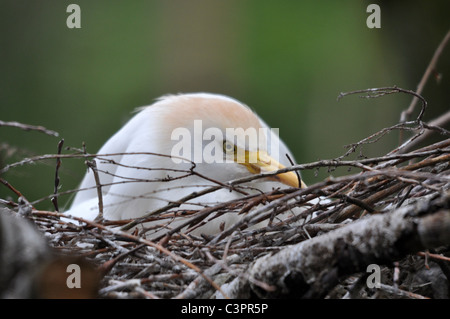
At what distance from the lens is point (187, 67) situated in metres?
5.90

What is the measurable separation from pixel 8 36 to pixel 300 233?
5.60 m

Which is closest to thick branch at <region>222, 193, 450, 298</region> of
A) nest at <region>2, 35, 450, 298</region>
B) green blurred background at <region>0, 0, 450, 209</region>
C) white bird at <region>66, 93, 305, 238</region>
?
nest at <region>2, 35, 450, 298</region>

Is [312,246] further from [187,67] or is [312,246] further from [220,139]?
[187,67]

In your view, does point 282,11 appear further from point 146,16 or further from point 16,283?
point 16,283

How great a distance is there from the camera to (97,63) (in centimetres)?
587

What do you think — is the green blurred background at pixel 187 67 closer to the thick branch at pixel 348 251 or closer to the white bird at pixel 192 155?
the white bird at pixel 192 155

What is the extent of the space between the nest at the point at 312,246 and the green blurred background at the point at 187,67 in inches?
107

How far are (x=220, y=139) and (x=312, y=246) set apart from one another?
0.97m

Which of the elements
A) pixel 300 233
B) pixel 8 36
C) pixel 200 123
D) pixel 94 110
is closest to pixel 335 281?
pixel 300 233

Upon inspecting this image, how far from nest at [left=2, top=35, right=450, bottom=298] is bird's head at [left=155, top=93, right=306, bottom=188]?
395 millimetres

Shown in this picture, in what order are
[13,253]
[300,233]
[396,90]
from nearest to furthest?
[13,253] < [300,233] < [396,90]

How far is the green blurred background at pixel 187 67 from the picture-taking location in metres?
4.80

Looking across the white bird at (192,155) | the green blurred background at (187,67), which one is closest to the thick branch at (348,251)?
the white bird at (192,155)

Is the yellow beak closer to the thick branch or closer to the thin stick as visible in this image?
the thin stick
